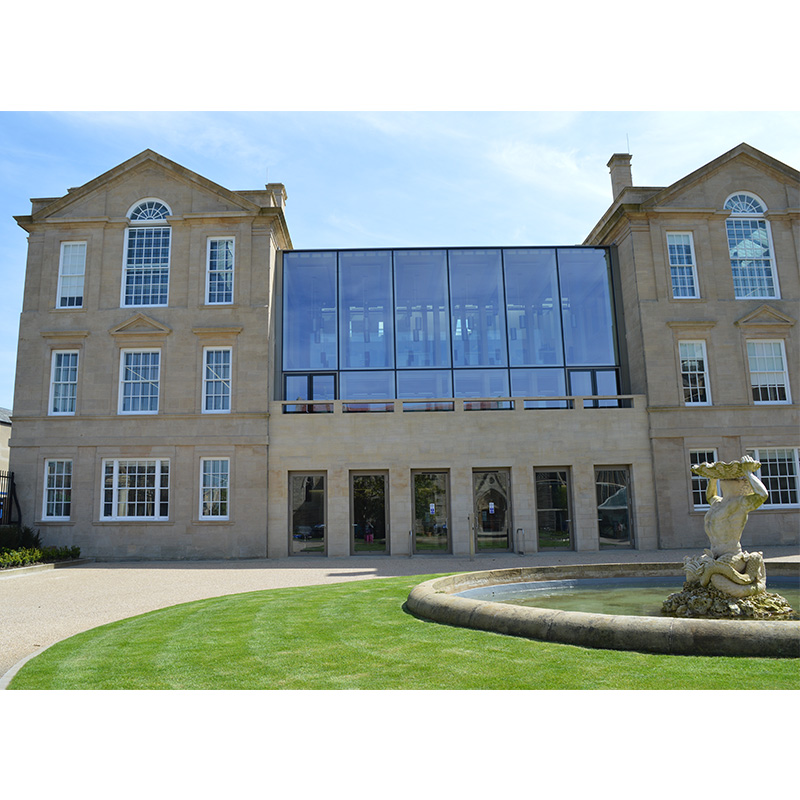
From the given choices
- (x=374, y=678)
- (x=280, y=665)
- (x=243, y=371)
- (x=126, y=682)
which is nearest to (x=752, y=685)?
(x=374, y=678)

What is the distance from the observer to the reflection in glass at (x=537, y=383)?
87.7ft

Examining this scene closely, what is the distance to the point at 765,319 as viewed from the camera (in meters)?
26.2

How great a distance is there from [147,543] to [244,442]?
492cm

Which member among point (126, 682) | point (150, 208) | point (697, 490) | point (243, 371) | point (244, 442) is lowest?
point (126, 682)

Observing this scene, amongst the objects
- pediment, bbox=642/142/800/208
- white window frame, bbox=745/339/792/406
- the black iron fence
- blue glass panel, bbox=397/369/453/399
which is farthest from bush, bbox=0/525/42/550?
white window frame, bbox=745/339/792/406

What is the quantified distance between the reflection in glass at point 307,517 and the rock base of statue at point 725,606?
1673 centimetres

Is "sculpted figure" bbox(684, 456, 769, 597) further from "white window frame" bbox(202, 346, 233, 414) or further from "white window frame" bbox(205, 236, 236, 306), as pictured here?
"white window frame" bbox(205, 236, 236, 306)

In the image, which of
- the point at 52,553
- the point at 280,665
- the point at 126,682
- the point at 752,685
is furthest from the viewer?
the point at 52,553

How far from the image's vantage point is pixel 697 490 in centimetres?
2505

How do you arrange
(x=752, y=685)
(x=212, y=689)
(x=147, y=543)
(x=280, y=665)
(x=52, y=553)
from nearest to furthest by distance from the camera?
(x=752, y=685), (x=212, y=689), (x=280, y=665), (x=52, y=553), (x=147, y=543)

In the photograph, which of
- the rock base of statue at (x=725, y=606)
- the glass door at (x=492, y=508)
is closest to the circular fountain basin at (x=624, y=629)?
the rock base of statue at (x=725, y=606)

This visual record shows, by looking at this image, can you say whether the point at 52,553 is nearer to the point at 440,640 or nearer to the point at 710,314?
the point at 440,640

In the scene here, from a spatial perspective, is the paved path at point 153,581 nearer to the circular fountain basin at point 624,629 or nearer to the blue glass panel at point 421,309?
the circular fountain basin at point 624,629

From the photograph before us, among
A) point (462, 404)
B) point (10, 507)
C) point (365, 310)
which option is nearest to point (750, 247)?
point (462, 404)
